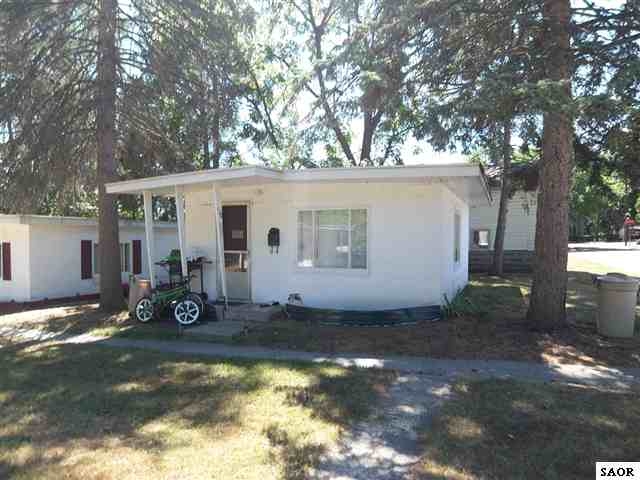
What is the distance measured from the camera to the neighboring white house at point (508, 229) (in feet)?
61.5

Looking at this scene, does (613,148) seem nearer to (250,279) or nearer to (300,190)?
(300,190)

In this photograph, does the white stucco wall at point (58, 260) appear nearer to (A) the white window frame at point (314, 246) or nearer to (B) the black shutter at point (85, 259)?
(B) the black shutter at point (85, 259)

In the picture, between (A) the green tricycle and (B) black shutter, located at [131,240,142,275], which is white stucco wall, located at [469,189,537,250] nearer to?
(B) black shutter, located at [131,240,142,275]

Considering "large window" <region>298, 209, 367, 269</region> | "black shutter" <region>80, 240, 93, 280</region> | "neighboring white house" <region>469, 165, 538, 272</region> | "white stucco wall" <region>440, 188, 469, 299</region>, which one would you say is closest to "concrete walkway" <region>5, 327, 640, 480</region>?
"large window" <region>298, 209, 367, 269</region>

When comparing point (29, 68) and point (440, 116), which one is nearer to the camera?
point (440, 116)

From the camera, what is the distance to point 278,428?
4094mm

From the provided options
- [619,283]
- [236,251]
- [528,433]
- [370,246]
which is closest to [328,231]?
[370,246]

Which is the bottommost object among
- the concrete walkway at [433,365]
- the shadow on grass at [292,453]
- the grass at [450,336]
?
the shadow on grass at [292,453]

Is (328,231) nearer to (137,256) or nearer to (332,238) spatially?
(332,238)

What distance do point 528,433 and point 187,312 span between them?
20.6 ft

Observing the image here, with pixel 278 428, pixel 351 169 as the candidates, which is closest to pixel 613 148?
pixel 351 169

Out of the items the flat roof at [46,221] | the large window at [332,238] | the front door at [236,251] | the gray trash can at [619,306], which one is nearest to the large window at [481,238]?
the large window at [332,238]

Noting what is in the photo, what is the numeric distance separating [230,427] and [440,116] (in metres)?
4.97

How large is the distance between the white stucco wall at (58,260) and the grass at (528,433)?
12653 mm
